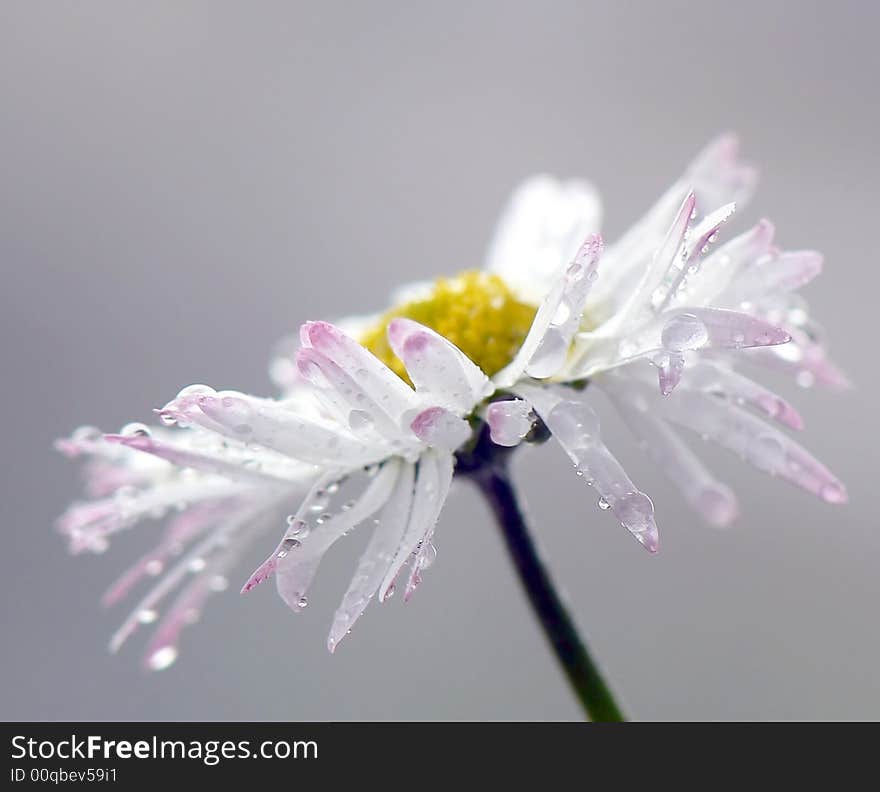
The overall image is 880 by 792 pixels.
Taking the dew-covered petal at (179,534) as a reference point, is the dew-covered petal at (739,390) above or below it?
below

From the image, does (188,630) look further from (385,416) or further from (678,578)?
(385,416)

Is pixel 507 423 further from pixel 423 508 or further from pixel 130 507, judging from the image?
pixel 130 507

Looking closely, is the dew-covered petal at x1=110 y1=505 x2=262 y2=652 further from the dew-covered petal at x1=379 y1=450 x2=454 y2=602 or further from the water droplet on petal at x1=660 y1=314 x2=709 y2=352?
the water droplet on petal at x1=660 y1=314 x2=709 y2=352

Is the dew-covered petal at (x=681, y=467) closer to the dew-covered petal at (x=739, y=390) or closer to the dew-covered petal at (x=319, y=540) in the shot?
the dew-covered petal at (x=739, y=390)

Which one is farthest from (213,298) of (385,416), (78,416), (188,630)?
(385,416)

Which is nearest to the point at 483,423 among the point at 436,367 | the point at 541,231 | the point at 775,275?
the point at 436,367

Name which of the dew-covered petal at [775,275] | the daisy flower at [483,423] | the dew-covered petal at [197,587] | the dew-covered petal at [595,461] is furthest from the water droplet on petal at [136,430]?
the dew-covered petal at [775,275]
